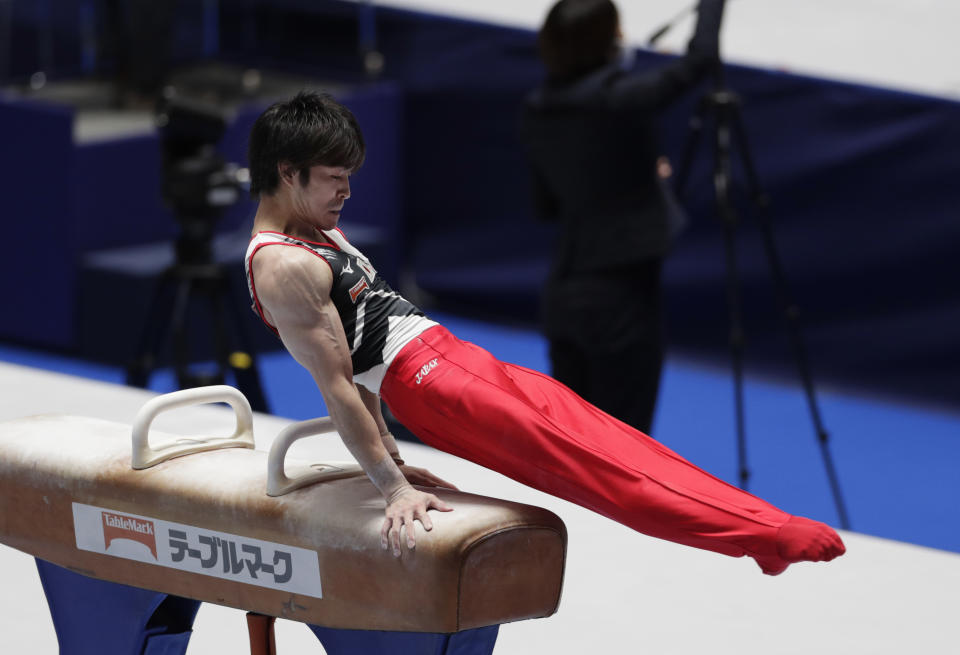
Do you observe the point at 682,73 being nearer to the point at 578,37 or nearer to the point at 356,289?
the point at 578,37

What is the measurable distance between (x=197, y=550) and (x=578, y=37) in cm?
176

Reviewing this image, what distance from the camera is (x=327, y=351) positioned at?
2.03 meters

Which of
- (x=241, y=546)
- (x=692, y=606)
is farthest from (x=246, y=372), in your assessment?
(x=241, y=546)

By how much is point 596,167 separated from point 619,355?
0.48m

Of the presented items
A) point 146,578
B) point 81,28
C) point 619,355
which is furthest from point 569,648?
point 81,28

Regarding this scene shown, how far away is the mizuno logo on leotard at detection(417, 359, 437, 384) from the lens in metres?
2.12

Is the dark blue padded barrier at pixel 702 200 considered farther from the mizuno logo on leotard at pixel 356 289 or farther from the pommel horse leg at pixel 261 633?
the pommel horse leg at pixel 261 633

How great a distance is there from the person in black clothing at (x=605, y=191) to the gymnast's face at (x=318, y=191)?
143 cm

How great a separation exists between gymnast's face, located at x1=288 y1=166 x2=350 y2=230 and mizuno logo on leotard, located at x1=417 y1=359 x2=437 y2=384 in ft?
0.84

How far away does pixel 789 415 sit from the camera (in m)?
5.33

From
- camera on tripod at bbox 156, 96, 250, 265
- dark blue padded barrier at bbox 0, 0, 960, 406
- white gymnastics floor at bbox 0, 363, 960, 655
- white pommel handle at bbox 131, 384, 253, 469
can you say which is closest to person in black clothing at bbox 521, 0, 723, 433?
Answer: white gymnastics floor at bbox 0, 363, 960, 655

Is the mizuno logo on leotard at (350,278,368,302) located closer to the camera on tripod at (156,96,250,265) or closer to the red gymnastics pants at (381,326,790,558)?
the red gymnastics pants at (381,326,790,558)

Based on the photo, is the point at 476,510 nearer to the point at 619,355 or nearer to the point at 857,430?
the point at 619,355

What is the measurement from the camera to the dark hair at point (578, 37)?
11.1ft
